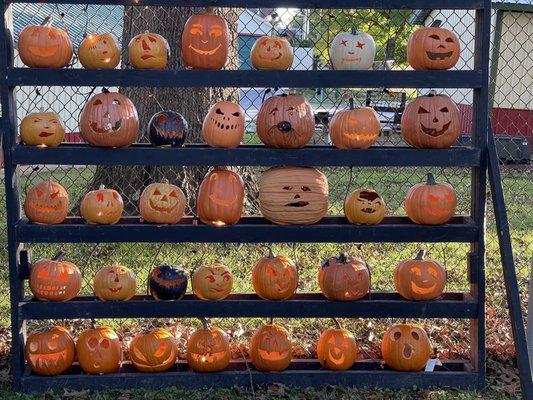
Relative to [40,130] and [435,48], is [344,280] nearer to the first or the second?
[435,48]

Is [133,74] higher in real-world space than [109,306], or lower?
higher

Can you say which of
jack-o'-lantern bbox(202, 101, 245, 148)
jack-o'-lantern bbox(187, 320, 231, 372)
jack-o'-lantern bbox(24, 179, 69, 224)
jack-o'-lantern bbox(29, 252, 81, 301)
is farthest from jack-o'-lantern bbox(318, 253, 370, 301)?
jack-o'-lantern bbox(24, 179, 69, 224)

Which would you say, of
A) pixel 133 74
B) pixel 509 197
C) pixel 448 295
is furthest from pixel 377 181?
pixel 133 74

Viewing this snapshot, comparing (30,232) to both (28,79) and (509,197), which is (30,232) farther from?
(509,197)

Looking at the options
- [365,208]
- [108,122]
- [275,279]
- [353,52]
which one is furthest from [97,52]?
[365,208]

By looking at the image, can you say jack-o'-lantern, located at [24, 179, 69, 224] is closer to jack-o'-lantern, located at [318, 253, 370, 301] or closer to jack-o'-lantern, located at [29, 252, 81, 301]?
jack-o'-lantern, located at [29, 252, 81, 301]

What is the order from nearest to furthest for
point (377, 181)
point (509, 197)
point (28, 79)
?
point (28, 79) → point (509, 197) → point (377, 181)

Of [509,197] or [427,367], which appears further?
[509,197]

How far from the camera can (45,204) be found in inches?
183

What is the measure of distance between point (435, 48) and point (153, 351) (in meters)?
2.39

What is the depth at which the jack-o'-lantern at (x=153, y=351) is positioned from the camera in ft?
15.6

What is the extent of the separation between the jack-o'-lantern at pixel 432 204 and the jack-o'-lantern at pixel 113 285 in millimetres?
1717

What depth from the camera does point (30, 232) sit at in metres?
4.62

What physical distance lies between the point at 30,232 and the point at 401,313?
7.19 feet
